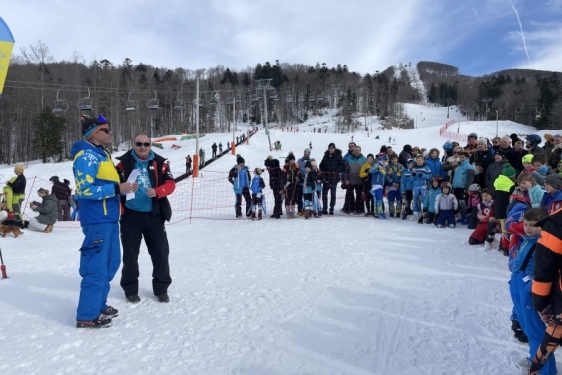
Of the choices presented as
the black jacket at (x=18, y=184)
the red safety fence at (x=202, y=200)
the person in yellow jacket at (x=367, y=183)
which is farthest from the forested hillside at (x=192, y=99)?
the person in yellow jacket at (x=367, y=183)

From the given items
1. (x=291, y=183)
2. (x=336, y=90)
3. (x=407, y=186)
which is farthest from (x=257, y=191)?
(x=336, y=90)

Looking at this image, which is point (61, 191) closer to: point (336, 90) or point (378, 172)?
point (378, 172)

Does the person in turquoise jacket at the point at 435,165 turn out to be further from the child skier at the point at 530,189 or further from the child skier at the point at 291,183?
the child skier at the point at 530,189

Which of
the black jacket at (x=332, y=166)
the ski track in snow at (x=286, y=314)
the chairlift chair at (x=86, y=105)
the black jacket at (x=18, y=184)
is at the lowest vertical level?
the ski track in snow at (x=286, y=314)

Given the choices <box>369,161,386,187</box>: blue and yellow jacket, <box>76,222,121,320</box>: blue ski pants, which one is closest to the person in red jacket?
<box>76,222,121,320</box>: blue ski pants

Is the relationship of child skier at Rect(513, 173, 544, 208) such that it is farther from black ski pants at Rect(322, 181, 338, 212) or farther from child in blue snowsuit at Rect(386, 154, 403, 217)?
black ski pants at Rect(322, 181, 338, 212)

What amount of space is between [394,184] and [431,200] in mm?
1378

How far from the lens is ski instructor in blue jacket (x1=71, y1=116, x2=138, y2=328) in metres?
3.51

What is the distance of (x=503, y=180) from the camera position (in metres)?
5.95

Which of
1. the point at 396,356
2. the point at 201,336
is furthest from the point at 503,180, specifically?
the point at 201,336

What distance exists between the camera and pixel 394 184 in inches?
385

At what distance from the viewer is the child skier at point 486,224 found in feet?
20.1

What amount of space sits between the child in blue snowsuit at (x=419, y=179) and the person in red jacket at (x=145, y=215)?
22.6 feet

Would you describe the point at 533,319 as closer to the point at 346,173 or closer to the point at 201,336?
the point at 201,336
